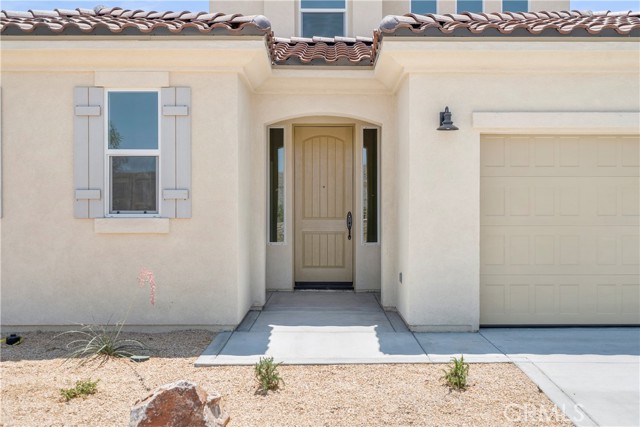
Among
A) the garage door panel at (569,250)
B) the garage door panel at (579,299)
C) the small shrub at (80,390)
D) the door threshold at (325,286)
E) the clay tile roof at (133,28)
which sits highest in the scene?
the clay tile roof at (133,28)

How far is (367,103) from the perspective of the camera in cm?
782

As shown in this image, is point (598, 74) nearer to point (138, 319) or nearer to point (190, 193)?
point (190, 193)

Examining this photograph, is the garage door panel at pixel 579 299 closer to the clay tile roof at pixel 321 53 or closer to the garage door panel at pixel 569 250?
the garage door panel at pixel 569 250

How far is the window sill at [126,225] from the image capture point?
654 centimetres

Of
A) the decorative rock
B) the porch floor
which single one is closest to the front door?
the porch floor

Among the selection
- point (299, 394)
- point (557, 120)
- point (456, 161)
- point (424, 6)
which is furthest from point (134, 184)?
point (424, 6)

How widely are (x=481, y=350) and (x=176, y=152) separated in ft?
15.3

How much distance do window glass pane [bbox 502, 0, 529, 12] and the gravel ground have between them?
29.5 ft

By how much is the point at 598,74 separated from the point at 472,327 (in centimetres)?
382

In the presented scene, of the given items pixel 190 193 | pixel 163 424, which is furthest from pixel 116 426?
pixel 190 193

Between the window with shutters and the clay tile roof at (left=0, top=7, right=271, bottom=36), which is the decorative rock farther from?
the clay tile roof at (left=0, top=7, right=271, bottom=36)

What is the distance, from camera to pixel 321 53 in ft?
25.2

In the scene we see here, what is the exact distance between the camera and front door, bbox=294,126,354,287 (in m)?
9.52

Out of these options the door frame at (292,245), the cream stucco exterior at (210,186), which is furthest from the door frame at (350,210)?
the cream stucco exterior at (210,186)
